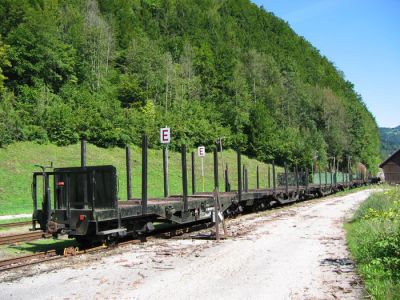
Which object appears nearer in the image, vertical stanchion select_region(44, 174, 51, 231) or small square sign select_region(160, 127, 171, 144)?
vertical stanchion select_region(44, 174, 51, 231)

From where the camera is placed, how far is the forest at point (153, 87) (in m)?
42.8

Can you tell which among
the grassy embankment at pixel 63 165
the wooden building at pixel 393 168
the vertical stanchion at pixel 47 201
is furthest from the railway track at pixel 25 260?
the wooden building at pixel 393 168

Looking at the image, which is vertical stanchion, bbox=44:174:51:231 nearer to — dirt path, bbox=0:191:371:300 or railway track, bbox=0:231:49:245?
dirt path, bbox=0:191:371:300

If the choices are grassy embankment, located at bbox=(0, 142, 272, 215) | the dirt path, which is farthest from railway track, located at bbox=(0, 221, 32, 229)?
the dirt path

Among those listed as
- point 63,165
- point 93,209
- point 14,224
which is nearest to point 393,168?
point 63,165

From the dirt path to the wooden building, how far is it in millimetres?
66633

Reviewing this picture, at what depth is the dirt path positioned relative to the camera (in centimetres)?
687

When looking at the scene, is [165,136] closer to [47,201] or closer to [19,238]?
[19,238]

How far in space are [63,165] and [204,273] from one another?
89.9ft

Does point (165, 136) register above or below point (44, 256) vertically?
above

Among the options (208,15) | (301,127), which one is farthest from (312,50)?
(301,127)

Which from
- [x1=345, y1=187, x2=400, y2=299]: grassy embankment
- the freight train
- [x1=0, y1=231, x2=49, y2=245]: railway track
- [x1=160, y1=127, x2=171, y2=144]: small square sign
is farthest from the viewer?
[x1=160, y1=127, x2=171, y2=144]: small square sign

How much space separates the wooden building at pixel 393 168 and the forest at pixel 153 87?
8993 mm

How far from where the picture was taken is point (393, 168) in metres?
73.3
